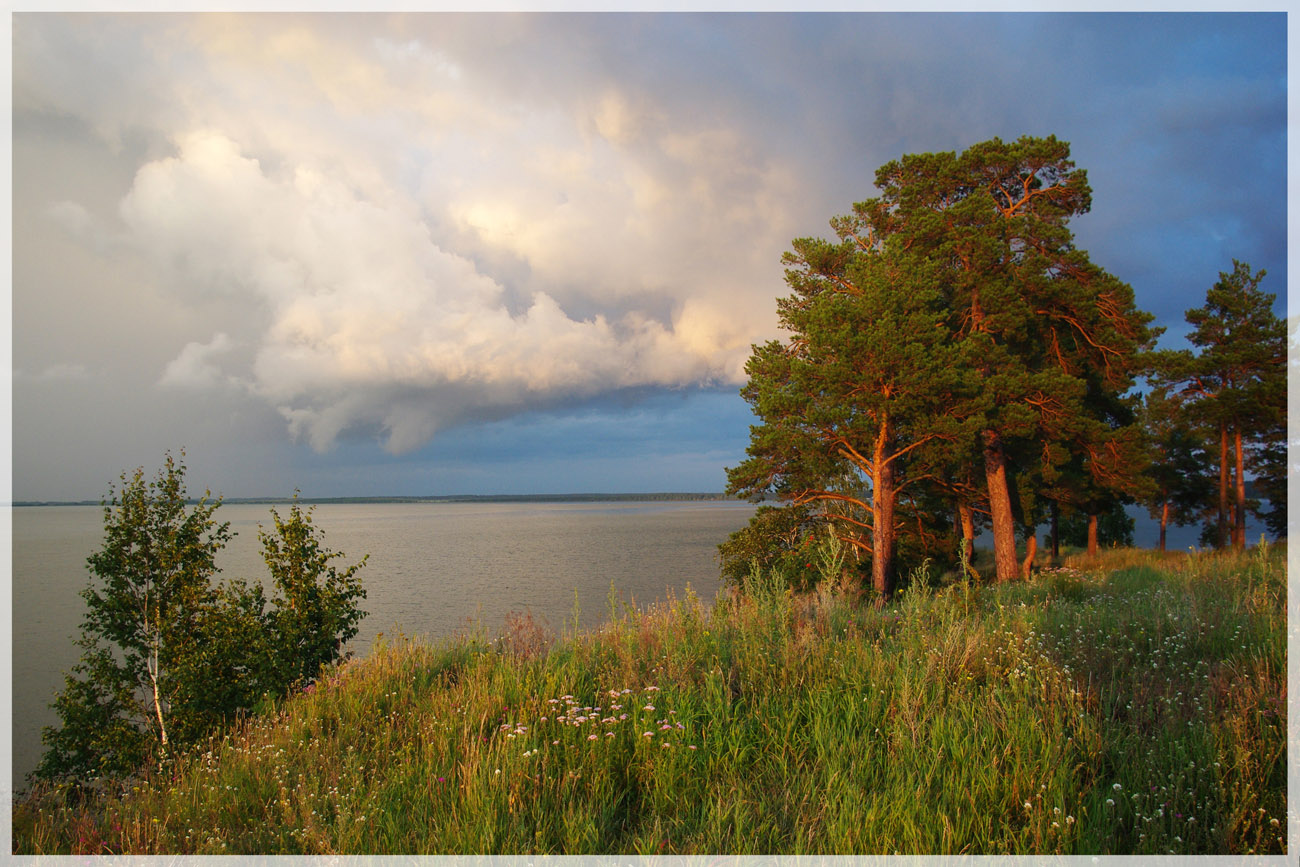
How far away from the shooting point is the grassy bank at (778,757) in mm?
2709

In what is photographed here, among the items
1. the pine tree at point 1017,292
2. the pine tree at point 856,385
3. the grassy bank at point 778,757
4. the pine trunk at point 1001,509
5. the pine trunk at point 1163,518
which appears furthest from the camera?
the pine trunk at point 1163,518

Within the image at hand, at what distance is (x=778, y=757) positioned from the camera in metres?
3.34

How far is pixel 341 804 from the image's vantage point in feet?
10.8

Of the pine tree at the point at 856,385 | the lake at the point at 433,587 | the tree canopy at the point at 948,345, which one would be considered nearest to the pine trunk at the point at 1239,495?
the lake at the point at 433,587

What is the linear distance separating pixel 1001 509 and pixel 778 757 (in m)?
18.5

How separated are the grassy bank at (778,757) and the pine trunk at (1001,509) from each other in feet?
46.3

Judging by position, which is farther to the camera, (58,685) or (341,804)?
(58,685)

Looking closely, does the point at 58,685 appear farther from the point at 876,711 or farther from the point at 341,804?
the point at 876,711

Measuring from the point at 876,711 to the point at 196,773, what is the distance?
445 centimetres

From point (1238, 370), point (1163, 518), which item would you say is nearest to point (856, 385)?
point (1238, 370)

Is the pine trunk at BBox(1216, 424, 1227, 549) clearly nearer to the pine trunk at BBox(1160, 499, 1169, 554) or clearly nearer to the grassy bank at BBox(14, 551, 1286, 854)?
the pine trunk at BBox(1160, 499, 1169, 554)

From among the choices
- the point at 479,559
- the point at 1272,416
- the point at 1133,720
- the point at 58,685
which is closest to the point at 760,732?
the point at 1133,720

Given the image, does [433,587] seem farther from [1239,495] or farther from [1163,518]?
[1163,518]

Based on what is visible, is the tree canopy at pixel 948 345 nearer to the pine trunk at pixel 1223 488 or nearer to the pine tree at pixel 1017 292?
the pine tree at pixel 1017 292
